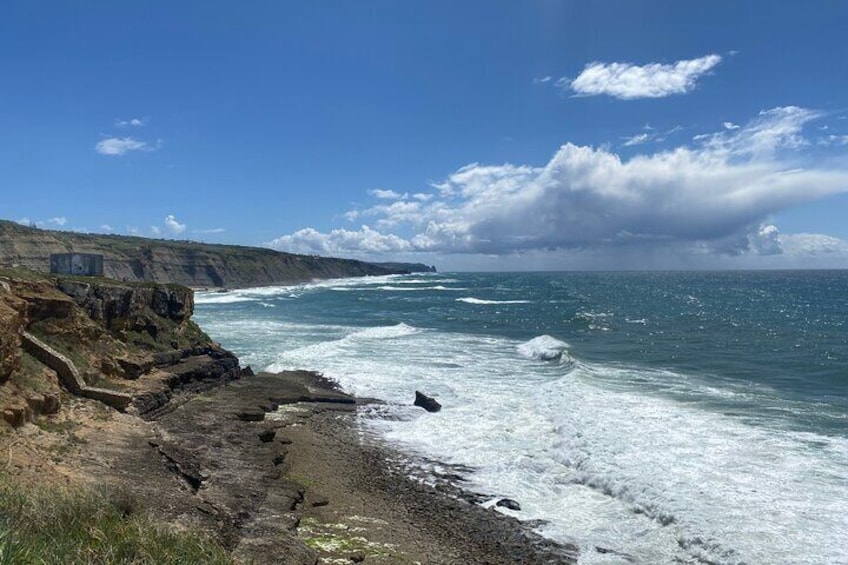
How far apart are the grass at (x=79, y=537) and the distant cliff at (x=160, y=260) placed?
66918 mm

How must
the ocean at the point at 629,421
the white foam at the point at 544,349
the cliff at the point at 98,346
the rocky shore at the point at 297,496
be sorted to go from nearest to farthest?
the rocky shore at the point at 297,496
the ocean at the point at 629,421
the cliff at the point at 98,346
the white foam at the point at 544,349

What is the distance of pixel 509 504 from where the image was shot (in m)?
15.1

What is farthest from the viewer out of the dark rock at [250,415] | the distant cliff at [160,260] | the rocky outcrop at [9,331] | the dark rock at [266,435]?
the distant cliff at [160,260]

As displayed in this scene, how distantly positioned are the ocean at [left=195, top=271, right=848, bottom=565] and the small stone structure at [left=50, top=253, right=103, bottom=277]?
9.38 meters

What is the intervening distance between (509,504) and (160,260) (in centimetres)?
11488

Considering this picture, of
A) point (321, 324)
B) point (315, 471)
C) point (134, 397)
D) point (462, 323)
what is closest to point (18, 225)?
point (321, 324)

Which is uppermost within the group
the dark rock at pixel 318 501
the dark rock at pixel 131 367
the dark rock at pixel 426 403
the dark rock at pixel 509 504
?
the dark rock at pixel 131 367

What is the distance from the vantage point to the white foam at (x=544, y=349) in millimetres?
37938

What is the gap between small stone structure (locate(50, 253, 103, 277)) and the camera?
34906mm

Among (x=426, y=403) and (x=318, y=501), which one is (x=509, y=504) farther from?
(x=426, y=403)

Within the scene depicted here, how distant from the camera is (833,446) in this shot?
19234 mm

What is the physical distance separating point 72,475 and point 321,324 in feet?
143

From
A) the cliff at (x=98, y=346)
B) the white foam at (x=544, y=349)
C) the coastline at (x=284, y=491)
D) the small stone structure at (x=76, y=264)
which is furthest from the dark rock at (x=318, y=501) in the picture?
the small stone structure at (x=76, y=264)

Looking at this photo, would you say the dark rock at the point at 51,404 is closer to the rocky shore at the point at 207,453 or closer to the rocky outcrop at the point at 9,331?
the rocky shore at the point at 207,453
